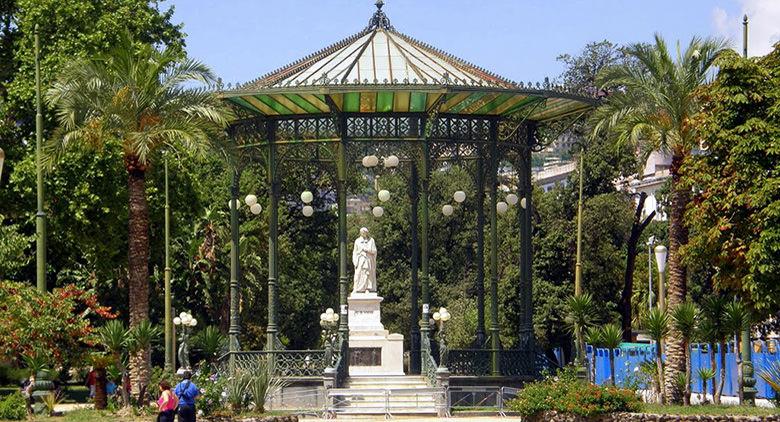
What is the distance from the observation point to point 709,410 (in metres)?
30.7

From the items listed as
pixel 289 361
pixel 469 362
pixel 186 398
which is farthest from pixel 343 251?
pixel 186 398

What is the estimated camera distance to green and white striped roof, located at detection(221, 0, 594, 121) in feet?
120

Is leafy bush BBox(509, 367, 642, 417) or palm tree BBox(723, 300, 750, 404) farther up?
palm tree BBox(723, 300, 750, 404)

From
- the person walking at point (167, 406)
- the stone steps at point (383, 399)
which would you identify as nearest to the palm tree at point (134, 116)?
the stone steps at point (383, 399)

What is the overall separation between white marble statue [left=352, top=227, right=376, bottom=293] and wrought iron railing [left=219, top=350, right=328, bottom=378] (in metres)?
2.92

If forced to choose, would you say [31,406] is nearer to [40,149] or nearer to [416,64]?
[40,149]

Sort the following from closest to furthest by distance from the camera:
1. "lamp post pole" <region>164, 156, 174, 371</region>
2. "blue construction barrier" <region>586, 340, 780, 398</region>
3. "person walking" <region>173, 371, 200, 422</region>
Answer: "person walking" <region>173, 371, 200, 422</region> → "blue construction barrier" <region>586, 340, 780, 398</region> → "lamp post pole" <region>164, 156, 174, 371</region>

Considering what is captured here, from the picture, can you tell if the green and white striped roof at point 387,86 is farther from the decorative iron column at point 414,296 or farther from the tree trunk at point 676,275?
the tree trunk at point 676,275

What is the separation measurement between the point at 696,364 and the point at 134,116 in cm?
1927

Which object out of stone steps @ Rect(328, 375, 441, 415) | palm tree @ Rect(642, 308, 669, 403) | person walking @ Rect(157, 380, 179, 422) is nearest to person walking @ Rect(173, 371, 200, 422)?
person walking @ Rect(157, 380, 179, 422)

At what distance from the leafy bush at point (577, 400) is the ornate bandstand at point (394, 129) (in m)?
5.88

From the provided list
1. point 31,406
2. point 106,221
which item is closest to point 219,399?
point 31,406

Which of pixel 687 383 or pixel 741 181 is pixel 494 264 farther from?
pixel 741 181

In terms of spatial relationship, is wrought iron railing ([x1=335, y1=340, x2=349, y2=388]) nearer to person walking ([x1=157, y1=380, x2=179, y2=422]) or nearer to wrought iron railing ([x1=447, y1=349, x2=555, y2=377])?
wrought iron railing ([x1=447, y1=349, x2=555, y2=377])
